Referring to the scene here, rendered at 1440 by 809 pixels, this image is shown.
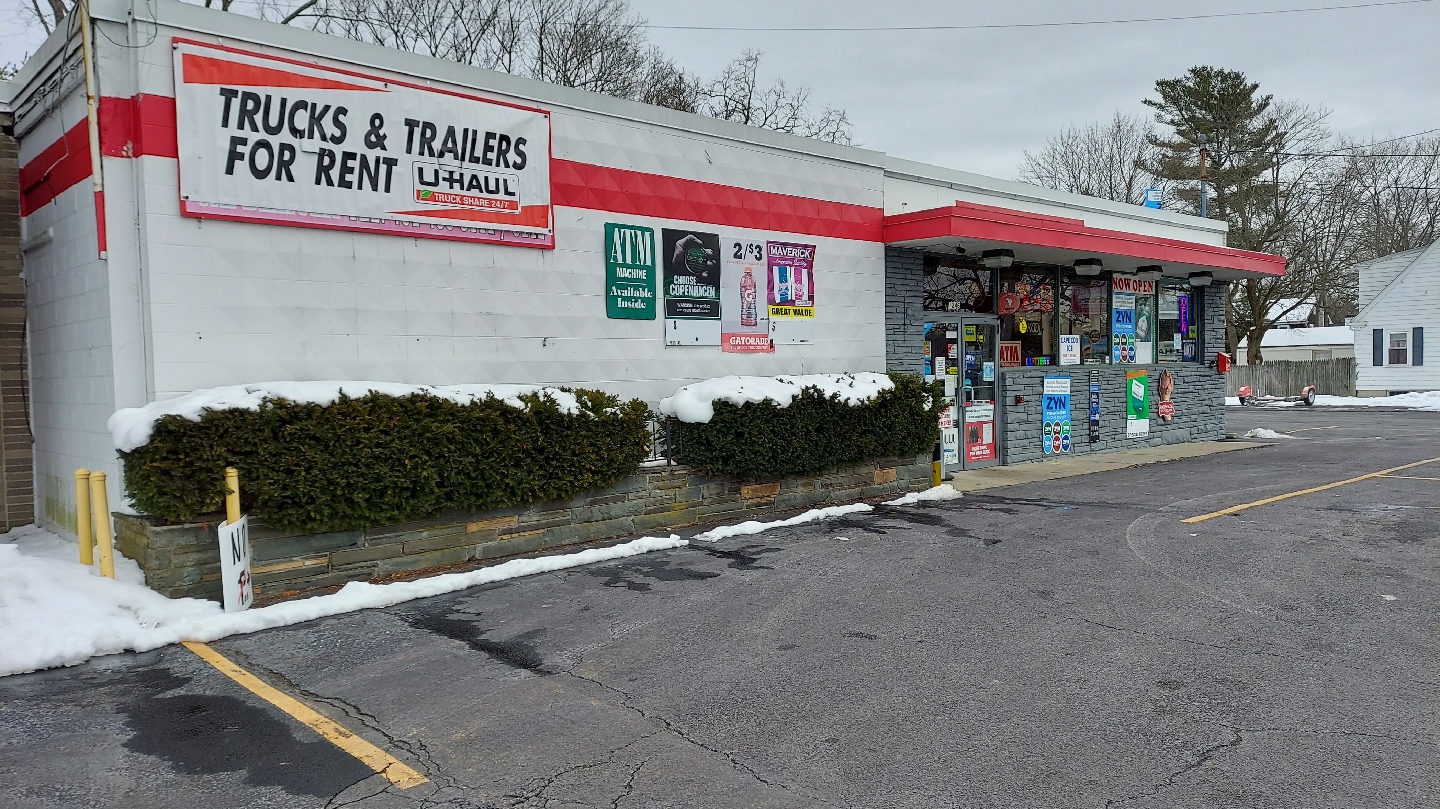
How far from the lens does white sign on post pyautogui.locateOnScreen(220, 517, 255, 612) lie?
6078mm

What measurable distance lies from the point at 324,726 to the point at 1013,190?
13489mm

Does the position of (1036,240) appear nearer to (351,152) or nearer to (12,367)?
(351,152)

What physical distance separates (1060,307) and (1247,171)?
31.6 m

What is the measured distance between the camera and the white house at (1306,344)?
52094 millimetres

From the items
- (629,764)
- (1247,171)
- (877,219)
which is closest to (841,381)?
(877,219)

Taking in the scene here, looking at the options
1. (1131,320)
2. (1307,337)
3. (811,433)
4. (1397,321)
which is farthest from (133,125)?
(1307,337)

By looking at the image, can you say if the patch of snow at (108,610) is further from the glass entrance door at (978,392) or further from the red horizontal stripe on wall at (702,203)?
the glass entrance door at (978,392)

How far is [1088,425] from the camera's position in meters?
15.8

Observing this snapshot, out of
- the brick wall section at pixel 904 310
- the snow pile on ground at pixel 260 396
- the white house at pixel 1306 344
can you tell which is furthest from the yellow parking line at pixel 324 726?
the white house at pixel 1306 344

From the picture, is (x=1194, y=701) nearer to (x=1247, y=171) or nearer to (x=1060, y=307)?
(x=1060, y=307)

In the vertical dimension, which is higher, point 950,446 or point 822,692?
point 950,446

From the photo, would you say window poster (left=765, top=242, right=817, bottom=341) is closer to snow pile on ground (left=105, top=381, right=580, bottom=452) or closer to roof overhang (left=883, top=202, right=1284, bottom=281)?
roof overhang (left=883, top=202, right=1284, bottom=281)

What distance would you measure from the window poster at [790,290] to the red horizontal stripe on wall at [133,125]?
6.41 meters

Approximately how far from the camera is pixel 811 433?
10.2m
